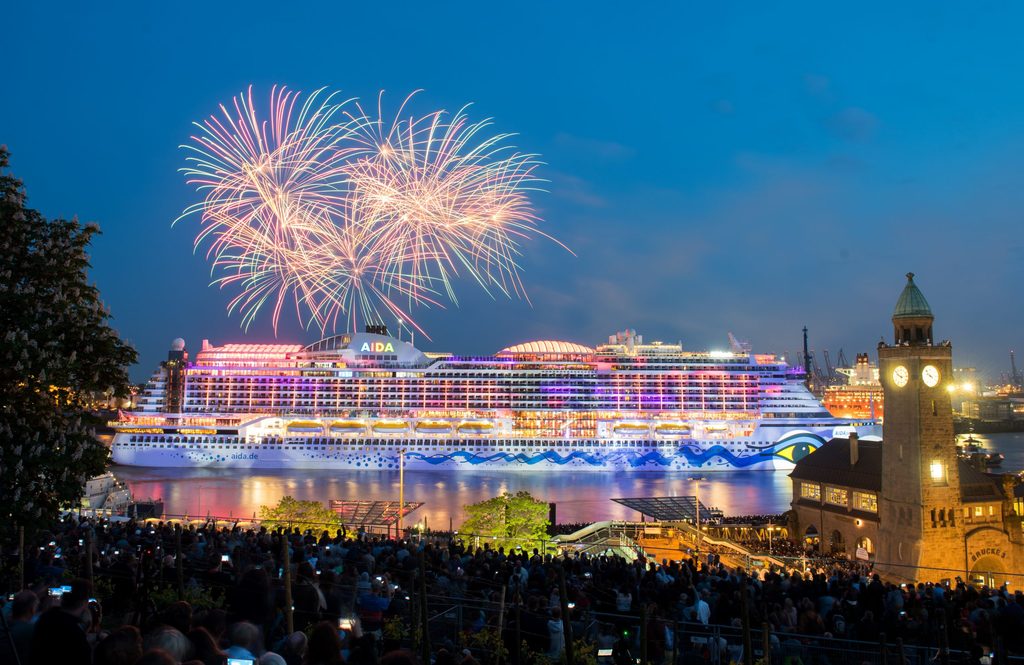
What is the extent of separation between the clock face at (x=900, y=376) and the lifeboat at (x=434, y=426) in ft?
127

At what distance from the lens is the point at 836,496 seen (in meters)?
21.7

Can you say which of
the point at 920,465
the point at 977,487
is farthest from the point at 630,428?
the point at 920,465

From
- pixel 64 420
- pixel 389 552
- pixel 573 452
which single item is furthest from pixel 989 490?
pixel 573 452

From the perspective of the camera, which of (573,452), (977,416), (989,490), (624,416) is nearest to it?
(989,490)

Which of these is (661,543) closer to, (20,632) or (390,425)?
(20,632)

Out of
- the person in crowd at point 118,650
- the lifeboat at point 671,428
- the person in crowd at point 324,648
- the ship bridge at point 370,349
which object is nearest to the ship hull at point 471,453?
the lifeboat at point 671,428

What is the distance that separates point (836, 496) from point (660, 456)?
3139cm

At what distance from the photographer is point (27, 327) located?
7645mm

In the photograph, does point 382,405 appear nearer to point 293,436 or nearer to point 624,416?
point 293,436

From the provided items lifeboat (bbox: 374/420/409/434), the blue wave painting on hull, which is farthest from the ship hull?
lifeboat (bbox: 374/420/409/434)

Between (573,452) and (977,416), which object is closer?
(573,452)

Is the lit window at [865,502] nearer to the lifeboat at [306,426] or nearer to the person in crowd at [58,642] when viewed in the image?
the person in crowd at [58,642]

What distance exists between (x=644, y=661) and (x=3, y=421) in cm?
662

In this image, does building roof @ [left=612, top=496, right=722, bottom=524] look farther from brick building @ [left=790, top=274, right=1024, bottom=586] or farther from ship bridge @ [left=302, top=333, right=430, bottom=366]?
ship bridge @ [left=302, top=333, right=430, bottom=366]
